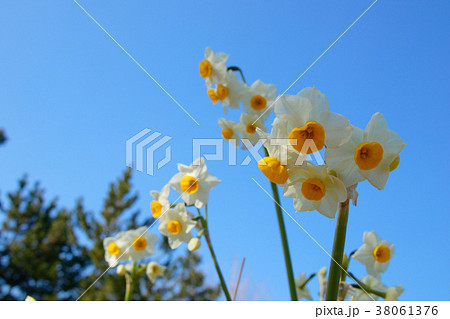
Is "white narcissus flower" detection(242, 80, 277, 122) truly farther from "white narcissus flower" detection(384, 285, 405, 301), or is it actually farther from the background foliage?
the background foliage

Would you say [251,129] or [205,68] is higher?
[205,68]

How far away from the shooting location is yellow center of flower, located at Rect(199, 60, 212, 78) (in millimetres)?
2219

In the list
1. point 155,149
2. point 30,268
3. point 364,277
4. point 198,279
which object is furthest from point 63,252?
point 364,277

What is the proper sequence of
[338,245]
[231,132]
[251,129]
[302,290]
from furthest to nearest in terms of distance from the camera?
[231,132] → [251,129] → [302,290] → [338,245]

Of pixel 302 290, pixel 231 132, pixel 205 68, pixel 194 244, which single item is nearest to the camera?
pixel 194 244

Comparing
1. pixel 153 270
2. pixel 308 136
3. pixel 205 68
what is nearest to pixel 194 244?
pixel 308 136

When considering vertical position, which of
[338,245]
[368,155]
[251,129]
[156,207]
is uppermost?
[251,129]

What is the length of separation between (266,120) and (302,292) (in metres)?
0.88

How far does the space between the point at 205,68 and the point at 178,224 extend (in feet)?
3.30

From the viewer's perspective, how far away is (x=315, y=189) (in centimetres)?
90

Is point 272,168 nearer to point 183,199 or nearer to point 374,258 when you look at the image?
point 183,199
